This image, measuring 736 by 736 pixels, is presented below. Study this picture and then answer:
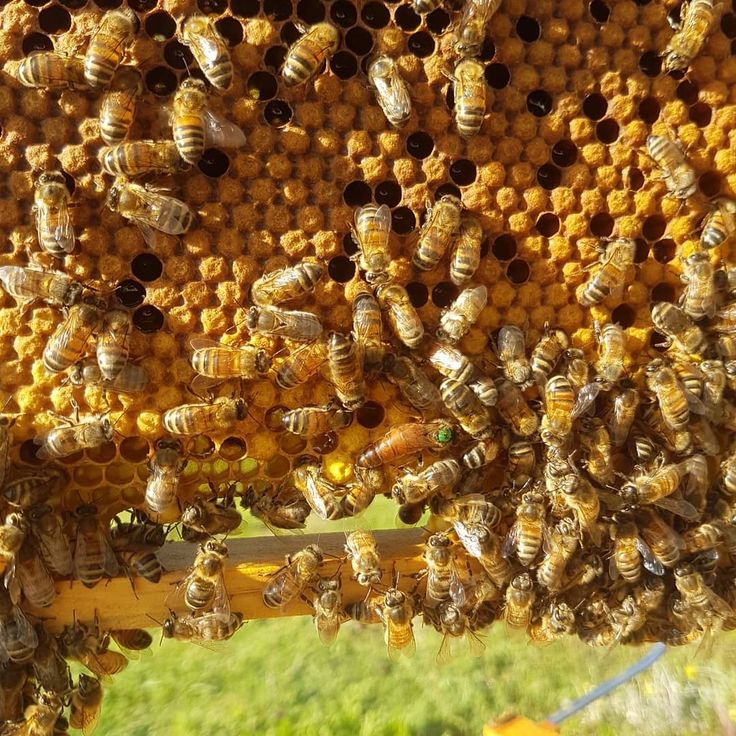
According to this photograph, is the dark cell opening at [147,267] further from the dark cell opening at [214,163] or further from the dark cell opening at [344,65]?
the dark cell opening at [344,65]

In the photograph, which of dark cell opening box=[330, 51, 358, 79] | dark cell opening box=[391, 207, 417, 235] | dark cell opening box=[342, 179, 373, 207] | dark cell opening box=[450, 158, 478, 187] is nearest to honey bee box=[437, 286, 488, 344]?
dark cell opening box=[391, 207, 417, 235]

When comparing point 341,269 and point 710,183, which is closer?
point 341,269

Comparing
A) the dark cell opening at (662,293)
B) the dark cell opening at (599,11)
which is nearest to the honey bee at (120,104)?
the dark cell opening at (599,11)

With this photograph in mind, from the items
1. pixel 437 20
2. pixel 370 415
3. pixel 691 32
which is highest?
pixel 691 32

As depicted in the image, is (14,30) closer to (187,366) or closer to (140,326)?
(140,326)

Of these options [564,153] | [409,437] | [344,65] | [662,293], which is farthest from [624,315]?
[344,65]

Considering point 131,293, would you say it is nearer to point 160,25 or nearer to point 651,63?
point 160,25
